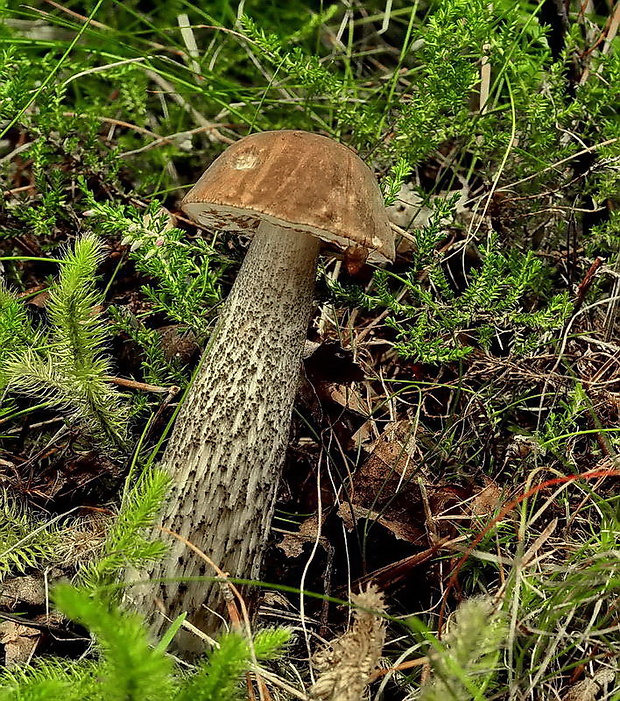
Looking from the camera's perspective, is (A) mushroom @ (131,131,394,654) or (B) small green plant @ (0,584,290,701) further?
(A) mushroom @ (131,131,394,654)

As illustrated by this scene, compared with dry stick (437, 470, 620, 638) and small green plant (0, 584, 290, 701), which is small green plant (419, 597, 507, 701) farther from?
small green plant (0, 584, 290, 701)

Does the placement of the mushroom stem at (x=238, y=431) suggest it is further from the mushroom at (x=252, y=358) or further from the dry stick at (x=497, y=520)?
the dry stick at (x=497, y=520)

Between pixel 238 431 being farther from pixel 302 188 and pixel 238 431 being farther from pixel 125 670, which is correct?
pixel 125 670

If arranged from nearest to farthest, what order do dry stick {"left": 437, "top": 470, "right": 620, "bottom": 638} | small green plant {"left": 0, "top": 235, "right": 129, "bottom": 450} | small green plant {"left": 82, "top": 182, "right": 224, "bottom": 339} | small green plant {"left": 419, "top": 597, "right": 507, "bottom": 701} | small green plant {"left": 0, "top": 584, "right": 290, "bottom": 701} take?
1. small green plant {"left": 0, "top": 584, "right": 290, "bottom": 701}
2. small green plant {"left": 419, "top": 597, "right": 507, "bottom": 701}
3. dry stick {"left": 437, "top": 470, "right": 620, "bottom": 638}
4. small green plant {"left": 0, "top": 235, "right": 129, "bottom": 450}
5. small green plant {"left": 82, "top": 182, "right": 224, "bottom": 339}

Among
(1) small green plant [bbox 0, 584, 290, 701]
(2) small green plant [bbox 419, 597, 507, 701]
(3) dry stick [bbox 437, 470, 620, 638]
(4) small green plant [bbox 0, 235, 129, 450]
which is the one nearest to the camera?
(1) small green plant [bbox 0, 584, 290, 701]

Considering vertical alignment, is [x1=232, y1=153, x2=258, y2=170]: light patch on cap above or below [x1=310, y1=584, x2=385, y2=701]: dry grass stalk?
above

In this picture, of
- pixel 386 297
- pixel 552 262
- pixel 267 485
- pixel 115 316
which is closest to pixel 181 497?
pixel 267 485

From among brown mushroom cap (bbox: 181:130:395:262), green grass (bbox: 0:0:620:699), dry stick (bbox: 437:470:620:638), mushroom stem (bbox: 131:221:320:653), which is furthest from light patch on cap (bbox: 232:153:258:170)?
dry stick (bbox: 437:470:620:638)
